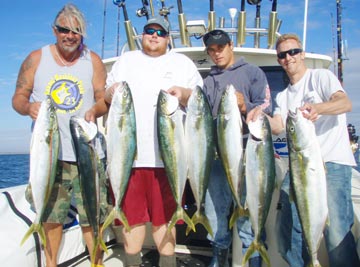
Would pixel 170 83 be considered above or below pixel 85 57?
below

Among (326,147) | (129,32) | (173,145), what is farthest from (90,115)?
(129,32)

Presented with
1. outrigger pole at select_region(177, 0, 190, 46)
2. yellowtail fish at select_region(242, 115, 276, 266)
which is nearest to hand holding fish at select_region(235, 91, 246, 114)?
yellowtail fish at select_region(242, 115, 276, 266)

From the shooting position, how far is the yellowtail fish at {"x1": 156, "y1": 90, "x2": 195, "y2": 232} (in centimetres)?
312

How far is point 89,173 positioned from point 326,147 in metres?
2.07

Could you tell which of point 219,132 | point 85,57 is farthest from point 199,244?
point 85,57

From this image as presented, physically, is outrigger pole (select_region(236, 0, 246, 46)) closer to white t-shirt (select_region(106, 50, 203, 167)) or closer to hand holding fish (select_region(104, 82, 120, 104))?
white t-shirt (select_region(106, 50, 203, 167))

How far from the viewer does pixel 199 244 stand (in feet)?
14.9

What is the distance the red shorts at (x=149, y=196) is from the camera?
339 centimetres

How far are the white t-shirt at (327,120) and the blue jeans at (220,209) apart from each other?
0.91 meters

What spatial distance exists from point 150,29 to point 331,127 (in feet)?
6.06

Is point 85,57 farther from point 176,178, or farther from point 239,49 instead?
point 239,49

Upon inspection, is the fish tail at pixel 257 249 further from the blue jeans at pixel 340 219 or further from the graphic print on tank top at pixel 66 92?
the graphic print on tank top at pixel 66 92

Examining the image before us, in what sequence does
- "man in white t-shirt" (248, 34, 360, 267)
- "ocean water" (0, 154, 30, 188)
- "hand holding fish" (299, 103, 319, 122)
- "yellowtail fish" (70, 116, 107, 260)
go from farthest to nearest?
"ocean water" (0, 154, 30, 188) < "yellowtail fish" (70, 116, 107, 260) < "man in white t-shirt" (248, 34, 360, 267) < "hand holding fish" (299, 103, 319, 122)

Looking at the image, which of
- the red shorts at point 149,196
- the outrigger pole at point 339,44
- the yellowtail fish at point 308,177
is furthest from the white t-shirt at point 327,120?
the outrigger pole at point 339,44
